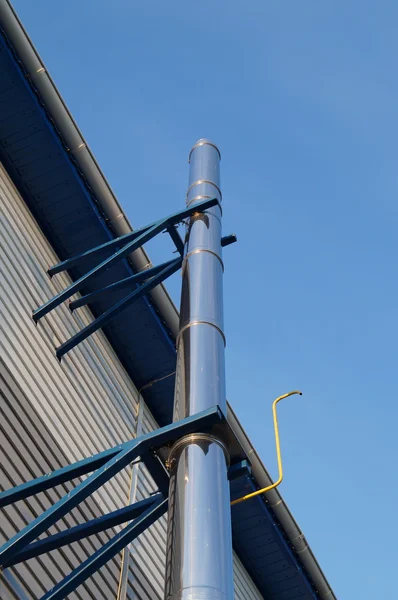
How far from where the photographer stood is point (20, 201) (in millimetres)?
12867

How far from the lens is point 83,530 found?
629 centimetres

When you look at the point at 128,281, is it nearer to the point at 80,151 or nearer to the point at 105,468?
the point at 80,151

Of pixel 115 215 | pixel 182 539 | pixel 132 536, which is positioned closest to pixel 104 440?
pixel 115 215

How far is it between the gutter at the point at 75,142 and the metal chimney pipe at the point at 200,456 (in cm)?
427

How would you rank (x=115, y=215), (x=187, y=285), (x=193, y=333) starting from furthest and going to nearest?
(x=115, y=215)
(x=187, y=285)
(x=193, y=333)

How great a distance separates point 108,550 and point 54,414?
177 inches

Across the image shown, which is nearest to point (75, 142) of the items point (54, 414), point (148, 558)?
point (54, 414)

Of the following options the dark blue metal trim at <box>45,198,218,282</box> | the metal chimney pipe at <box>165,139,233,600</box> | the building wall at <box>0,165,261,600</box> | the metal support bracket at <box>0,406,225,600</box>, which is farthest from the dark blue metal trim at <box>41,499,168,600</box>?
the dark blue metal trim at <box>45,198,218,282</box>

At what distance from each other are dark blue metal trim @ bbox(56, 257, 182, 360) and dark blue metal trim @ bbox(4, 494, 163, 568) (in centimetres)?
434

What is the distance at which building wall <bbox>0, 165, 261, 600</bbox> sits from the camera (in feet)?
31.3

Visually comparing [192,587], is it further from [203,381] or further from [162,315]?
[162,315]

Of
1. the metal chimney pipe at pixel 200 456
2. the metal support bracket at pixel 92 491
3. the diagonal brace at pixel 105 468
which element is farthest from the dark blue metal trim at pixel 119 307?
the diagonal brace at pixel 105 468

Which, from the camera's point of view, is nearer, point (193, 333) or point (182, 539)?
point (182, 539)

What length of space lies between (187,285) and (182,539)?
3.12 m
